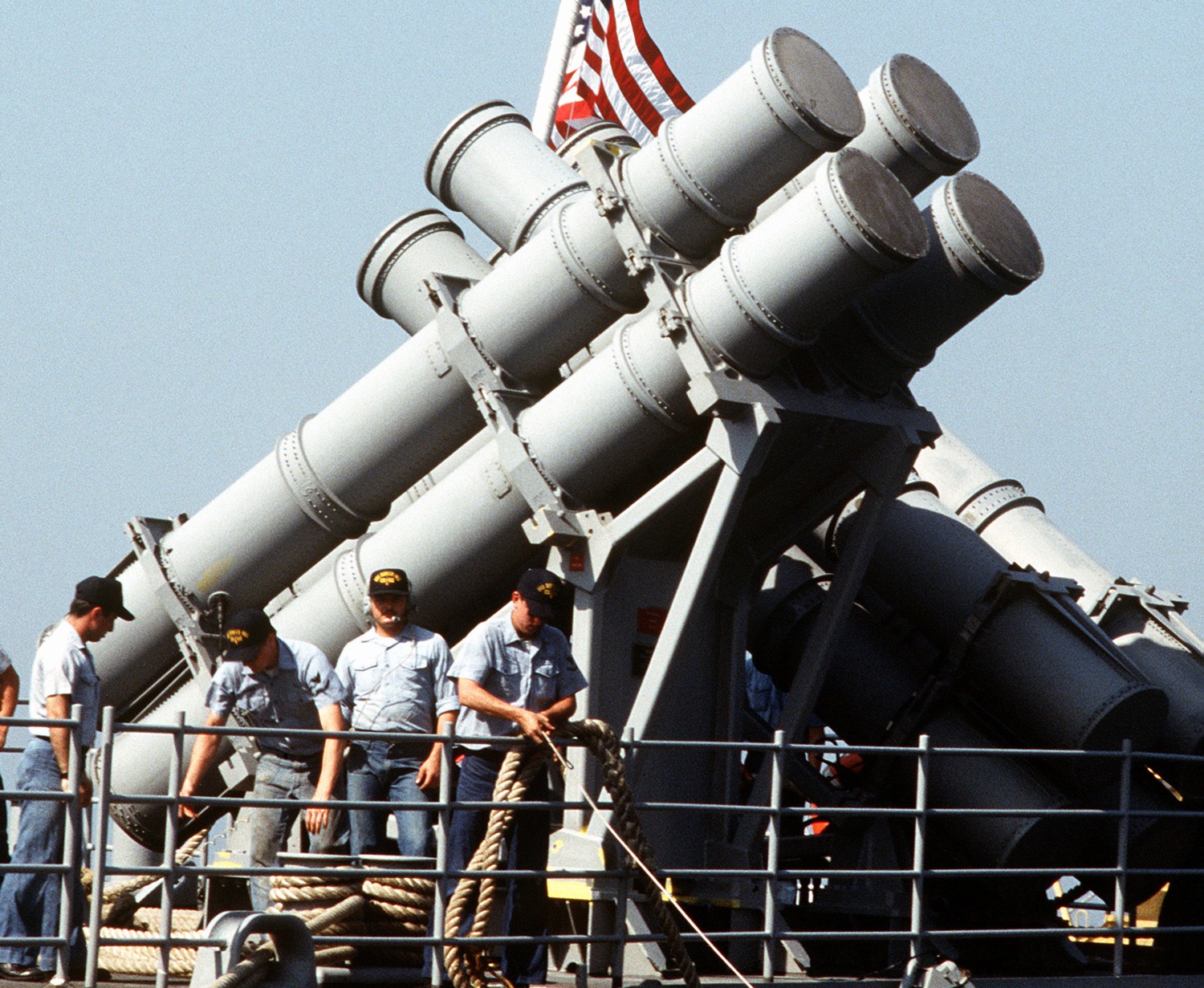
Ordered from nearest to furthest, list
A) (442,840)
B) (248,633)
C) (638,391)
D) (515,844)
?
1. (442,840)
2. (515,844)
3. (248,633)
4. (638,391)

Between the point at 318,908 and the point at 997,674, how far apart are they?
559cm

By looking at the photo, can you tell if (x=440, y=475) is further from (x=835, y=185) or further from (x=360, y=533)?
(x=835, y=185)

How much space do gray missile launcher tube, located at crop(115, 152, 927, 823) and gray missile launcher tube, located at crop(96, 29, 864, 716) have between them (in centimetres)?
36

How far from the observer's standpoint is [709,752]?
12.1 m

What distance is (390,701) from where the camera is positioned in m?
9.96

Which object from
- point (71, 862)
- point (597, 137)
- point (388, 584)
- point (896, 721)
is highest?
point (597, 137)

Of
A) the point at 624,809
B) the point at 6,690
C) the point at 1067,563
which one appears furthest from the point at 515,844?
the point at 1067,563

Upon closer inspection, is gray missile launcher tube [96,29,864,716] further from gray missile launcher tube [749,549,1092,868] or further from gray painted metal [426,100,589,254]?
gray missile launcher tube [749,549,1092,868]

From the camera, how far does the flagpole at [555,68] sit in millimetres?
18484

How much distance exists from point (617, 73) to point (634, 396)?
8576 mm

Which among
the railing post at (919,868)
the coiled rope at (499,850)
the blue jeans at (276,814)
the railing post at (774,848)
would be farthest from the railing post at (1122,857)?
the blue jeans at (276,814)

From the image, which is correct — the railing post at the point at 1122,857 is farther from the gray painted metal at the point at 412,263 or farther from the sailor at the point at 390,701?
the gray painted metal at the point at 412,263

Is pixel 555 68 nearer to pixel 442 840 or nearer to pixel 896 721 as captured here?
pixel 896 721

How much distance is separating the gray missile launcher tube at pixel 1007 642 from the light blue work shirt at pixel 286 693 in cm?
405
